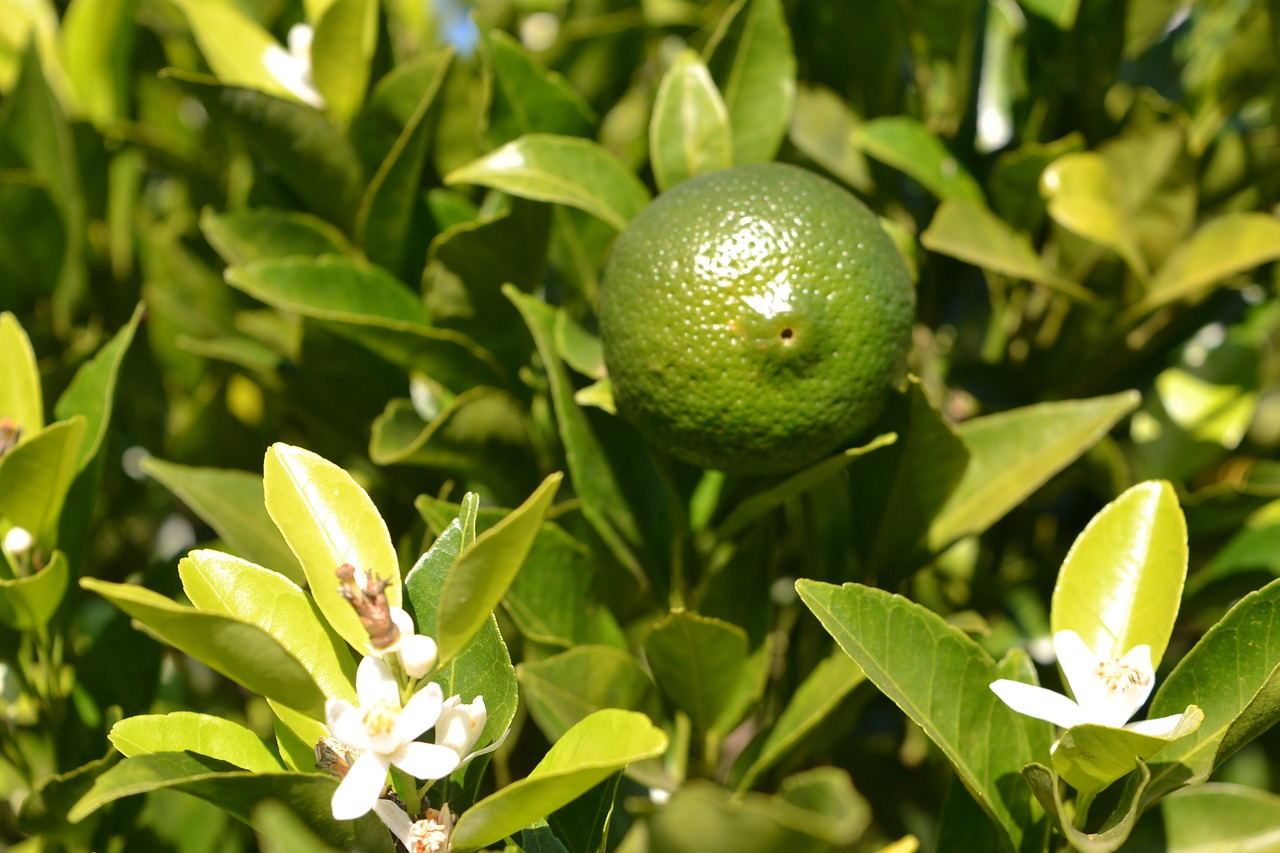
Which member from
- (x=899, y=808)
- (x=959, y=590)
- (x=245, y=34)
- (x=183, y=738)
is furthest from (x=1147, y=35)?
(x=183, y=738)

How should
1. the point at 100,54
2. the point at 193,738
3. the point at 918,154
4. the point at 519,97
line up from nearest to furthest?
1. the point at 193,738
2. the point at 519,97
3. the point at 918,154
4. the point at 100,54

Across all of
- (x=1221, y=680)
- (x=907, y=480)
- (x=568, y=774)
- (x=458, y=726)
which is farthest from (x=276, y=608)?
(x=1221, y=680)

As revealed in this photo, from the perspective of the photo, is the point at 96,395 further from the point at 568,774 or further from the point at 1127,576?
the point at 1127,576

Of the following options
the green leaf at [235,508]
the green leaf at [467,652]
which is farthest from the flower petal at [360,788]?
the green leaf at [235,508]

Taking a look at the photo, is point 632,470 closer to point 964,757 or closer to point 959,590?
point 964,757

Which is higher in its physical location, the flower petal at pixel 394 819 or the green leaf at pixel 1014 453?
the green leaf at pixel 1014 453

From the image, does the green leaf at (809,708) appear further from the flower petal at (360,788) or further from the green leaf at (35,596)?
the green leaf at (35,596)
